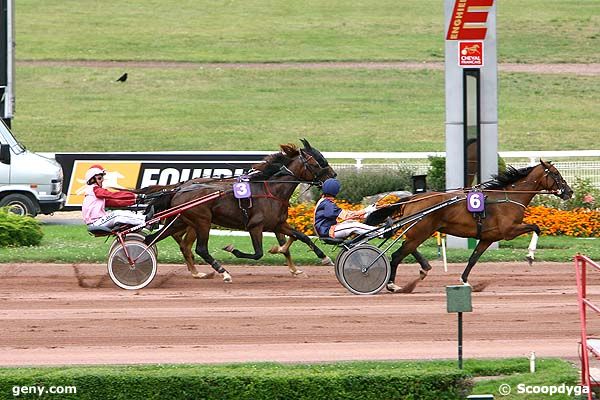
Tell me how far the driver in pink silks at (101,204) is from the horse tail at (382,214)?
2728 millimetres

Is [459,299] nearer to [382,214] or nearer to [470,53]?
[382,214]

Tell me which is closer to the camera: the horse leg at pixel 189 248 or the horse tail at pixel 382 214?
the horse tail at pixel 382 214

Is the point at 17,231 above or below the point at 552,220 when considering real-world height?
above

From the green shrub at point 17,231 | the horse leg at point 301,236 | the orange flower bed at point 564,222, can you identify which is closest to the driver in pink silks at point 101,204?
the horse leg at point 301,236

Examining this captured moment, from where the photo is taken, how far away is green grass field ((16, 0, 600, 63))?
48719mm

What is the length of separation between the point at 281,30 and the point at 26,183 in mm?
30681

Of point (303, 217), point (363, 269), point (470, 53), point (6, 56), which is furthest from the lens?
point (6, 56)

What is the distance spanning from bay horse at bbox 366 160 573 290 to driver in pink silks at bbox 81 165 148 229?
2.89 m

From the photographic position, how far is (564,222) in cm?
2086

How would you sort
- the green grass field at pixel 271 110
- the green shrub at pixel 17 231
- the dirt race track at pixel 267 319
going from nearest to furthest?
A: the dirt race track at pixel 267 319 → the green shrub at pixel 17 231 → the green grass field at pixel 271 110

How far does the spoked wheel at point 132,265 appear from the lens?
15711mm

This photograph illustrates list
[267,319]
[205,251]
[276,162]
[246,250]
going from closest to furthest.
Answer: [267,319], [205,251], [276,162], [246,250]

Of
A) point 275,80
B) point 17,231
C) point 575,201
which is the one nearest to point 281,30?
point 275,80

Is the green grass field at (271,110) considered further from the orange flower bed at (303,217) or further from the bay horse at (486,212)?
the bay horse at (486,212)
